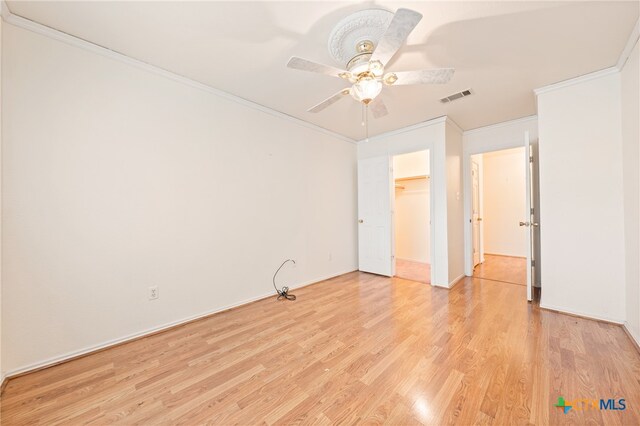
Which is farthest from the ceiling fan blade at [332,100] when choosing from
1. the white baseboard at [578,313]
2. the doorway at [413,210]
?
the white baseboard at [578,313]

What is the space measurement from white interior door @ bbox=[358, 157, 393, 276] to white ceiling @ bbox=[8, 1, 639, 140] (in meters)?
1.63

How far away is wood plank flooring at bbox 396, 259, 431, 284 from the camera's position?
13.5ft

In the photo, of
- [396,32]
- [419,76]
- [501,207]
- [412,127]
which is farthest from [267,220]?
[501,207]

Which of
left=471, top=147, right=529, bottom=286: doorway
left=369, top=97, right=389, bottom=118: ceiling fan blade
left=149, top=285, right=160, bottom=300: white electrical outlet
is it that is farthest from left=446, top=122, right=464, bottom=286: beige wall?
left=149, top=285, right=160, bottom=300: white electrical outlet

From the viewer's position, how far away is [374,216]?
4418mm

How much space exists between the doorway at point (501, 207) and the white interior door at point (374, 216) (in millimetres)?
2274

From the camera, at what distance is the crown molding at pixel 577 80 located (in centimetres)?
241

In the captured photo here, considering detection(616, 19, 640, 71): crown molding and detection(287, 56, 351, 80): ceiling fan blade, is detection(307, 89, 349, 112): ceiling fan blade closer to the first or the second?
detection(287, 56, 351, 80): ceiling fan blade

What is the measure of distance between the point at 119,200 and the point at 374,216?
11.8 feet

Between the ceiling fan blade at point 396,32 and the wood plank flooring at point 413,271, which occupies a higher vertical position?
the ceiling fan blade at point 396,32

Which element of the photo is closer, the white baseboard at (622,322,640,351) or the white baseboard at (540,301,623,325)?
the white baseboard at (622,322,640,351)

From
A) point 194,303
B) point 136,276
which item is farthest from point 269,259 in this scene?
point 136,276

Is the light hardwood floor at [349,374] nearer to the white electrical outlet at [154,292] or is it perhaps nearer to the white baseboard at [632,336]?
the white baseboard at [632,336]
